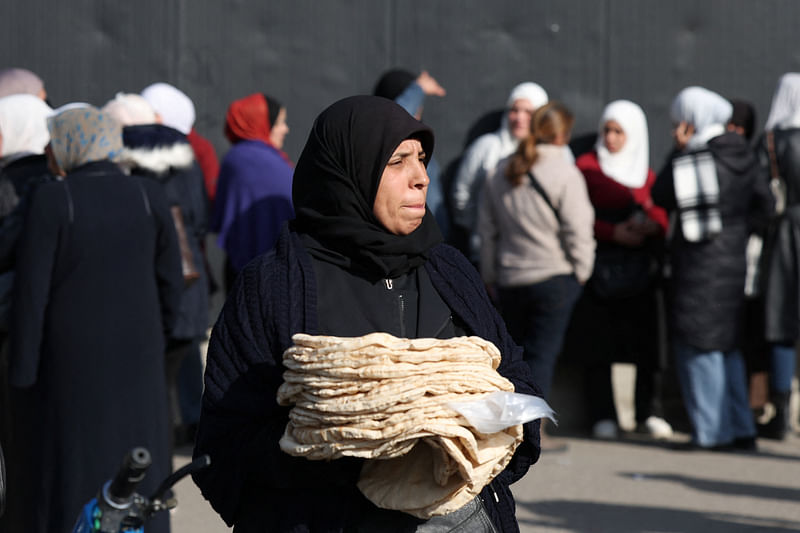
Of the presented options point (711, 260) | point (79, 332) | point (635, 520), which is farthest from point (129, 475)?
point (711, 260)

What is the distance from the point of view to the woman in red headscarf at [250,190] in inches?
270

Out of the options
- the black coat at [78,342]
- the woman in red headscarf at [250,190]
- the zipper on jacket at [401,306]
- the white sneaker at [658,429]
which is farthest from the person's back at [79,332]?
the white sneaker at [658,429]

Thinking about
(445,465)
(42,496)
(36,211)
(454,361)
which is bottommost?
(42,496)

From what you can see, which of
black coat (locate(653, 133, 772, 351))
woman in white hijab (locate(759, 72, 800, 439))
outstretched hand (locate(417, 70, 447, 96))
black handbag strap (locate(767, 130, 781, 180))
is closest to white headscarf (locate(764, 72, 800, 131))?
woman in white hijab (locate(759, 72, 800, 439))

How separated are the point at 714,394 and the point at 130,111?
3715 millimetres

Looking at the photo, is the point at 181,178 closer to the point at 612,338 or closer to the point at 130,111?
the point at 130,111

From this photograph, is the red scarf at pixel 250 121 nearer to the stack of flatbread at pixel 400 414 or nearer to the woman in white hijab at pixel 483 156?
the woman in white hijab at pixel 483 156

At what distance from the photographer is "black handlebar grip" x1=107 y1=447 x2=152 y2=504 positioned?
2.12m

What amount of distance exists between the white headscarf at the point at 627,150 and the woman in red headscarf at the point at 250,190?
2.22 metres

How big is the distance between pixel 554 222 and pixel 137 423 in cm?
298

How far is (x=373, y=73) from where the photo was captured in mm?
8453

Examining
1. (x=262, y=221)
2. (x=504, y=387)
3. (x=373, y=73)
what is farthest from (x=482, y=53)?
(x=504, y=387)

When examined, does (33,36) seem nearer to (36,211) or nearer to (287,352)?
(36,211)

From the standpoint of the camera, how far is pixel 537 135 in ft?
23.4
